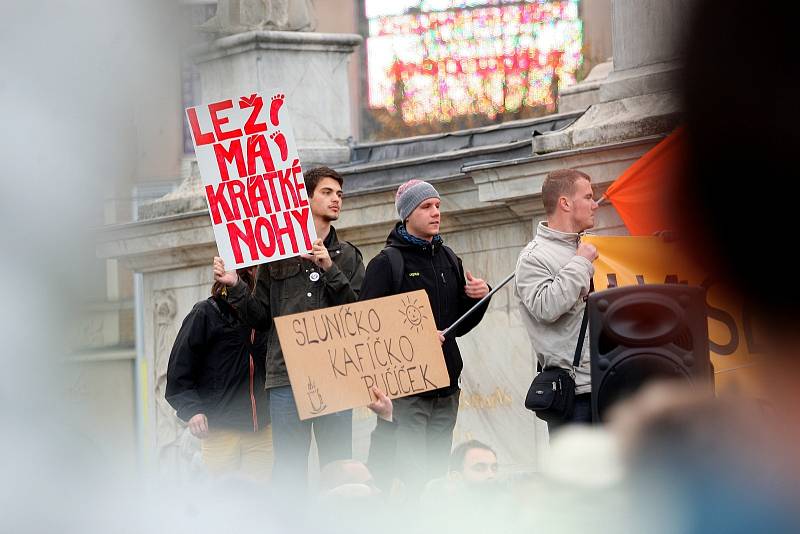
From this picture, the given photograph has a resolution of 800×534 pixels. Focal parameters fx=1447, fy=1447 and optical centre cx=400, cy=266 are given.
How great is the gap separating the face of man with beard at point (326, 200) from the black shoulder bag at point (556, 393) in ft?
4.64

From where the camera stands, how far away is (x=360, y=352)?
15.0ft

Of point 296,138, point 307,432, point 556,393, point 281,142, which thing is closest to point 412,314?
point 556,393

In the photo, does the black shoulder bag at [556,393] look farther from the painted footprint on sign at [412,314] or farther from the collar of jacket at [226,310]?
the collar of jacket at [226,310]

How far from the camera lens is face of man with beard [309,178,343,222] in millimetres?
5773

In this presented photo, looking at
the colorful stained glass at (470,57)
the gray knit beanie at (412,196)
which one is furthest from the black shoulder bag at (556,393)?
the colorful stained glass at (470,57)

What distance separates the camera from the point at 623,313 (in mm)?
2037

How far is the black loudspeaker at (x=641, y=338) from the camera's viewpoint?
6.12 ft

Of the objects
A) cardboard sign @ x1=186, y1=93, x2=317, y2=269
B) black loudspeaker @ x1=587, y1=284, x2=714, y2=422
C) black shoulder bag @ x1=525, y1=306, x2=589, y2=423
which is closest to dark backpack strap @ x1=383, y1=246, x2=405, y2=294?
cardboard sign @ x1=186, y1=93, x2=317, y2=269

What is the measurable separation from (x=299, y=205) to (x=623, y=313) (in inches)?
137

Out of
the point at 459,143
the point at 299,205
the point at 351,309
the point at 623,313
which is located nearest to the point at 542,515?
the point at 623,313

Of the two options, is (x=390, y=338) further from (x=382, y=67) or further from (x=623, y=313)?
(x=382, y=67)

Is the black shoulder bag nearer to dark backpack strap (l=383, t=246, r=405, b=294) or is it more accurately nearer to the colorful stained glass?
dark backpack strap (l=383, t=246, r=405, b=294)

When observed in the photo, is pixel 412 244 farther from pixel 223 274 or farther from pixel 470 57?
pixel 470 57

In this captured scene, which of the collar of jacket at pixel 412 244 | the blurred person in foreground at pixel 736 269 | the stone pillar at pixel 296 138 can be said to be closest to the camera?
the blurred person in foreground at pixel 736 269
